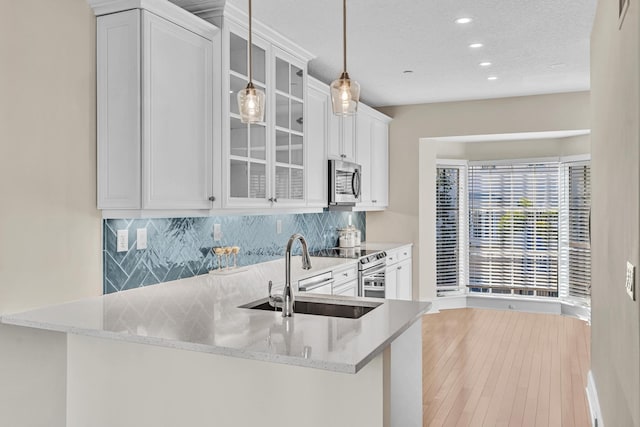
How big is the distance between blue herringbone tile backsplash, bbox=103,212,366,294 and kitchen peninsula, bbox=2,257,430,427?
0.91ft

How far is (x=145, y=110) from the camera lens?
8.33 ft

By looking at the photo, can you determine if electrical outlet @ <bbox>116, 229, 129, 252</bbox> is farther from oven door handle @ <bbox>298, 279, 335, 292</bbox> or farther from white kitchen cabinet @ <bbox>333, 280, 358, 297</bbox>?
white kitchen cabinet @ <bbox>333, 280, 358, 297</bbox>

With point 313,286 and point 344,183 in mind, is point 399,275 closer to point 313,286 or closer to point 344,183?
point 344,183

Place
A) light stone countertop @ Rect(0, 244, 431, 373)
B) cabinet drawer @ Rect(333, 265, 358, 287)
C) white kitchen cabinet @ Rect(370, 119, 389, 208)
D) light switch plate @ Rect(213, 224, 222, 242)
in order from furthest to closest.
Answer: white kitchen cabinet @ Rect(370, 119, 389, 208) < cabinet drawer @ Rect(333, 265, 358, 287) < light switch plate @ Rect(213, 224, 222, 242) < light stone countertop @ Rect(0, 244, 431, 373)

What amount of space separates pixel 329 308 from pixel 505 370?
237cm

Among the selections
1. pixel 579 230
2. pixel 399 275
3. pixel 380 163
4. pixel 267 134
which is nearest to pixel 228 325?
pixel 267 134

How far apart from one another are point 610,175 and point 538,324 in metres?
4.03

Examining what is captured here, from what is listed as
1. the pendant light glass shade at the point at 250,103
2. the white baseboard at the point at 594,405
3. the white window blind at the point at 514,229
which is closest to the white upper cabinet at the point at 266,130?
the pendant light glass shade at the point at 250,103

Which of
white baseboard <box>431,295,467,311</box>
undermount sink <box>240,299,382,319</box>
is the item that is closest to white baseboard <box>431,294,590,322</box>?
white baseboard <box>431,295,467,311</box>

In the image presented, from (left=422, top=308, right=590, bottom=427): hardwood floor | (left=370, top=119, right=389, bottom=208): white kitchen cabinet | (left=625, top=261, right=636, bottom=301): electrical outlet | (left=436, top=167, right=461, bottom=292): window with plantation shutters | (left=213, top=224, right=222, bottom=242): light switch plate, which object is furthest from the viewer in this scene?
(left=436, top=167, right=461, bottom=292): window with plantation shutters

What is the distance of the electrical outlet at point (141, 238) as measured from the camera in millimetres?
2864

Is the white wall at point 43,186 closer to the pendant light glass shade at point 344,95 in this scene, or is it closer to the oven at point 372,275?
the pendant light glass shade at point 344,95

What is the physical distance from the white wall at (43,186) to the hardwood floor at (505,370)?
7.47 ft

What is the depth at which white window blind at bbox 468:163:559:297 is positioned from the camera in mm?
6746
